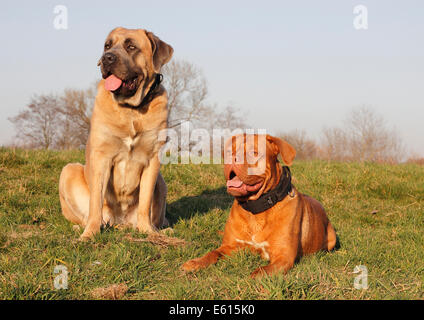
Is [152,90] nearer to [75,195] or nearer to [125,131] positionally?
[125,131]

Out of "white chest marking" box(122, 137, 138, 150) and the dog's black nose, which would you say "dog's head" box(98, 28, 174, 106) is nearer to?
the dog's black nose

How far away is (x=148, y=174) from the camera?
187 inches

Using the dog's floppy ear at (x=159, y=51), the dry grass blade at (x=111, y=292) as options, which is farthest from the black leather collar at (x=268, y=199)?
the dog's floppy ear at (x=159, y=51)

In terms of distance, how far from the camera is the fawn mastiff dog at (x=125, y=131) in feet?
14.6

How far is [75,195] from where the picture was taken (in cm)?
497

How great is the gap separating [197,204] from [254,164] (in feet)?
9.73

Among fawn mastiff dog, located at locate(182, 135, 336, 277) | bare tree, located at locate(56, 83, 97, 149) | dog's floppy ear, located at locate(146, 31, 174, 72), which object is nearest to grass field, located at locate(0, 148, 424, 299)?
fawn mastiff dog, located at locate(182, 135, 336, 277)

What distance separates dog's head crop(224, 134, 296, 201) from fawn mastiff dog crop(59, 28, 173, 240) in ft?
4.23

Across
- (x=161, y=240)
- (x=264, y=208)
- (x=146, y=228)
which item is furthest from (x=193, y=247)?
(x=264, y=208)

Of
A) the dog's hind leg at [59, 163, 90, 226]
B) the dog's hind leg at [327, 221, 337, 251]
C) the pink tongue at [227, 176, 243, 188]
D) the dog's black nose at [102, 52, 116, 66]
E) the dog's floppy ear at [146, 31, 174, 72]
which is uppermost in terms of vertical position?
the dog's floppy ear at [146, 31, 174, 72]

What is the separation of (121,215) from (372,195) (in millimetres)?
4877

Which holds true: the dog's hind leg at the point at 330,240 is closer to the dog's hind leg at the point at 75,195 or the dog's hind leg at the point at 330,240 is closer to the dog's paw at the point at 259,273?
the dog's paw at the point at 259,273

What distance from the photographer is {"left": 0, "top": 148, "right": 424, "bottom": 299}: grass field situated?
2850 mm

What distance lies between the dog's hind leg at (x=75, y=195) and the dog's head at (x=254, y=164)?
2.09m
